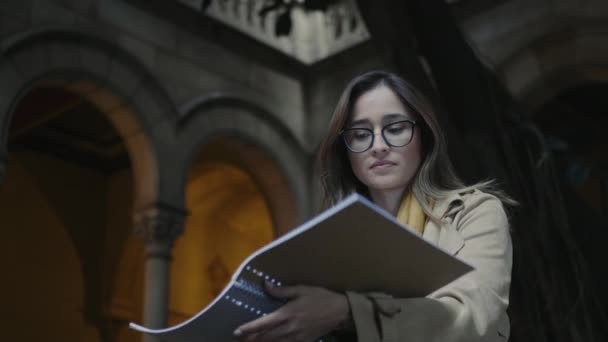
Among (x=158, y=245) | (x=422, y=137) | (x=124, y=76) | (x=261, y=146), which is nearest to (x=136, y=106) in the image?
(x=124, y=76)

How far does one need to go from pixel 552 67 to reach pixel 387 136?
5.66m

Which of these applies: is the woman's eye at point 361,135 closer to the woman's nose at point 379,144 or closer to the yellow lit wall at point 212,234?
the woman's nose at point 379,144

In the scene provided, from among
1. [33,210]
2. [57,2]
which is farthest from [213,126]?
[33,210]

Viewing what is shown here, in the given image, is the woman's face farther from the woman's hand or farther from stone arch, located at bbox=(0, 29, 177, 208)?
stone arch, located at bbox=(0, 29, 177, 208)

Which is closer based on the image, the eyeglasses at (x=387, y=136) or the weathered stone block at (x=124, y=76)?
the eyeglasses at (x=387, y=136)

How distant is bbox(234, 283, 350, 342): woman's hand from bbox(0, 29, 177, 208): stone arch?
458 cm

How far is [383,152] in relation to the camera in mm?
1252

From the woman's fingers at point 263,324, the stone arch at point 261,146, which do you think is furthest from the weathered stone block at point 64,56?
the woman's fingers at point 263,324

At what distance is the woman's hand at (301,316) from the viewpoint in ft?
A: 3.24

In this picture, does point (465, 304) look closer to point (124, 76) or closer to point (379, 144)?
point (379, 144)

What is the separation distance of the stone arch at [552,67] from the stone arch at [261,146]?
2.07 m

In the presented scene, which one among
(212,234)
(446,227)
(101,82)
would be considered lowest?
(446,227)

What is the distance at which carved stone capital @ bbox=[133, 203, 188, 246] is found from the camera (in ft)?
20.0

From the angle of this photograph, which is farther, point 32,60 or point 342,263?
point 32,60
